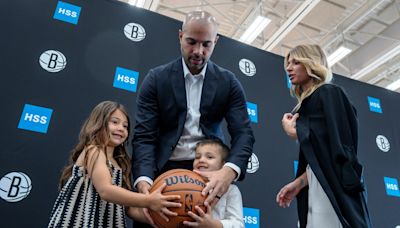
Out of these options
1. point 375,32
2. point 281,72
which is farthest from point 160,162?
point 375,32

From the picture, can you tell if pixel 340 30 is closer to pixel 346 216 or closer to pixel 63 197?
pixel 346 216

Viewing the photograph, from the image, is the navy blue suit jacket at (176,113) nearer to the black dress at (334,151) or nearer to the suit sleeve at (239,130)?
the suit sleeve at (239,130)

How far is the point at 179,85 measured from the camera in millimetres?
1459

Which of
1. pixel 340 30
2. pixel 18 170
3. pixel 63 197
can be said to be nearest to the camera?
pixel 63 197

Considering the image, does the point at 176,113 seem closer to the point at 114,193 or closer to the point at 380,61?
the point at 114,193

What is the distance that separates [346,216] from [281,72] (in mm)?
2160

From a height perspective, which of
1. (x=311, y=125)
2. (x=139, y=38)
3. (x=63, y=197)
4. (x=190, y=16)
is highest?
(x=139, y=38)

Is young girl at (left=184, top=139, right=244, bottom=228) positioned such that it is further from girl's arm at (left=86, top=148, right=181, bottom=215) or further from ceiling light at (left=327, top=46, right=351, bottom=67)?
ceiling light at (left=327, top=46, right=351, bottom=67)

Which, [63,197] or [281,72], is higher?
[281,72]

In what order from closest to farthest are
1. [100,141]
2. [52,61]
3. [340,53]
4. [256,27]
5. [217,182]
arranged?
1. [217,182]
2. [100,141]
3. [52,61]
4. [256,27]
5. [340,53]

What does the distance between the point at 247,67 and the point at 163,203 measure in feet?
6.97

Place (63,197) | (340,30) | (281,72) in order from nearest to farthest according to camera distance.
A: 1. (63,197)
2. (281,72)
3. (340,30)

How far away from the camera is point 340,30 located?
6270mm

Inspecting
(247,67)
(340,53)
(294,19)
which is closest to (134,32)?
(247,67)
